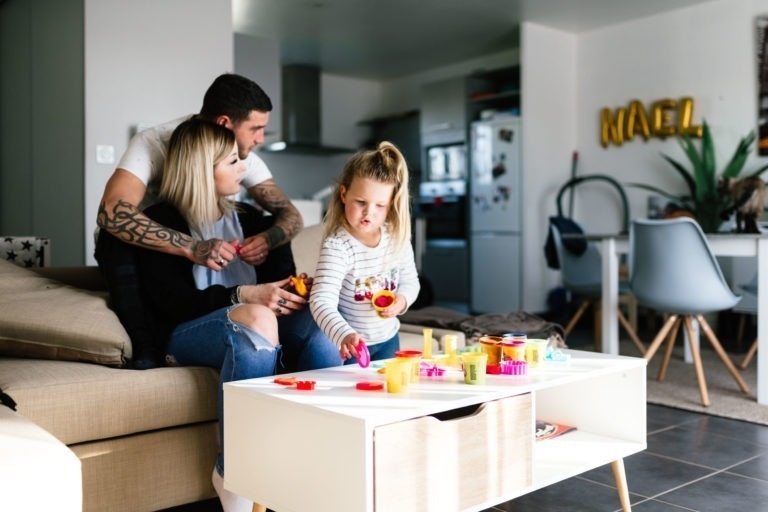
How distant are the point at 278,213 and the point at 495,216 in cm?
441

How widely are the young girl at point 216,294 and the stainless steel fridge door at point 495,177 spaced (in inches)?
175

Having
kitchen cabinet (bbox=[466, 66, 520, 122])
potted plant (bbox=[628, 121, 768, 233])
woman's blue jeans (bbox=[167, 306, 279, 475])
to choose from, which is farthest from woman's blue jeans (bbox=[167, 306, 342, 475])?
kitchen cabinet (bbox=[466, 66, 520, 122])

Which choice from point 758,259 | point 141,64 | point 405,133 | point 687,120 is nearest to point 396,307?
point 758,259

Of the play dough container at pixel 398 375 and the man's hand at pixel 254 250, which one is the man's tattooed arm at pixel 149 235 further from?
the play dough container at pixel 398 375

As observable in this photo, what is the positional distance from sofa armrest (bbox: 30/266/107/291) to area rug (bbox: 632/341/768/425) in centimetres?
239

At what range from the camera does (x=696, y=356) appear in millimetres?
3373

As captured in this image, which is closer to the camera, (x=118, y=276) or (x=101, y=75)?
(x=118, y=276)

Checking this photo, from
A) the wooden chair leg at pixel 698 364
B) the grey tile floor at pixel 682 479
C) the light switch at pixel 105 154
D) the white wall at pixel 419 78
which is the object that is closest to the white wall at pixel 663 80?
the white wall at pixel 419 78

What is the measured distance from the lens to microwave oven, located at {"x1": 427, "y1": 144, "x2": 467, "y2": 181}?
7141mm

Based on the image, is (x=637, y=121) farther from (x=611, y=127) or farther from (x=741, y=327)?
(x=741, y=327)

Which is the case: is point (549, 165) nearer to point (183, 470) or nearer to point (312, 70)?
point (312, 70)

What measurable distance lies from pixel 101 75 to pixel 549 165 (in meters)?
3.79

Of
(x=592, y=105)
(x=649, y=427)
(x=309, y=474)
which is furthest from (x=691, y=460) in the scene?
(x=592, y=105)

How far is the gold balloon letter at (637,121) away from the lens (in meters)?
6.10
